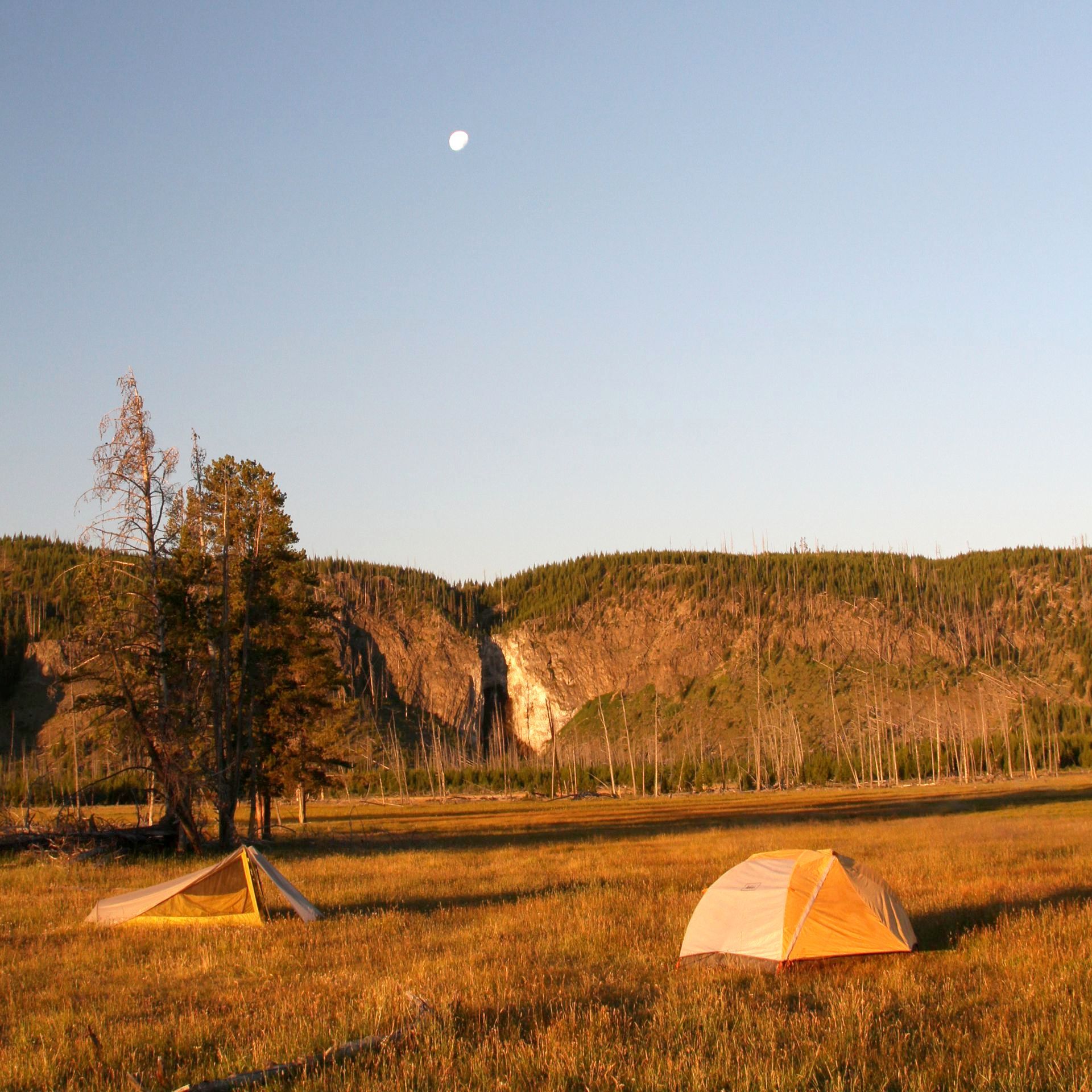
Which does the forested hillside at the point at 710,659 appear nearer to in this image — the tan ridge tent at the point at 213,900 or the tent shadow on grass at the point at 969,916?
the tent shadow on grass at the point at 969,916

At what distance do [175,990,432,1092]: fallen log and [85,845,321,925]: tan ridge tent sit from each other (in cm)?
741

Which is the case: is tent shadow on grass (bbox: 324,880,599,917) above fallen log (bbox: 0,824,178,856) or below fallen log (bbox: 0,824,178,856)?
below

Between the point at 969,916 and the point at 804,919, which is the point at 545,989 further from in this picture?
the point at 969,916

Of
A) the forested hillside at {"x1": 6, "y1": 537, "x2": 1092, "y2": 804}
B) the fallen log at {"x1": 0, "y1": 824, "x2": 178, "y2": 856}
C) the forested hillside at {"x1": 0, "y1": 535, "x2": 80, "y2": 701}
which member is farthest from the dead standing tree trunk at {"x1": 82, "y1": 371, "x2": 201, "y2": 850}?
the forested hillside at {"x1": 0, "y1": 535, "x2": 80, "y2": 701}

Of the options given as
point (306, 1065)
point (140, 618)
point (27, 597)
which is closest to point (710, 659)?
point (27, 597)

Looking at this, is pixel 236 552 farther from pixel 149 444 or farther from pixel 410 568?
pixel 410 568

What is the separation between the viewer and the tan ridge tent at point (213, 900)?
53.3ft

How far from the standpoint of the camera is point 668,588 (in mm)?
150750

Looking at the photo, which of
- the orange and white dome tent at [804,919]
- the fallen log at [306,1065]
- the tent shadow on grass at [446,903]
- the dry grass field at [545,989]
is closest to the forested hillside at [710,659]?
the tent shadow on grass at [446,903]

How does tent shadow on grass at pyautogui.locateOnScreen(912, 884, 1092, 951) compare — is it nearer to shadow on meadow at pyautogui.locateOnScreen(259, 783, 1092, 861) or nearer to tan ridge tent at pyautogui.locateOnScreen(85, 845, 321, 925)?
tan ridge tent at pyautogui.locateOnScreen(85, 845, 321, 925)

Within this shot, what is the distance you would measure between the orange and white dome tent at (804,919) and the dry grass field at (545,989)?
283 mm

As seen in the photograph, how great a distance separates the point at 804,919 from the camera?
41.7ft

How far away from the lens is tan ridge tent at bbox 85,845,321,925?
16.2m

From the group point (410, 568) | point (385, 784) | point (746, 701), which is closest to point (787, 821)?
point (385, 784)
